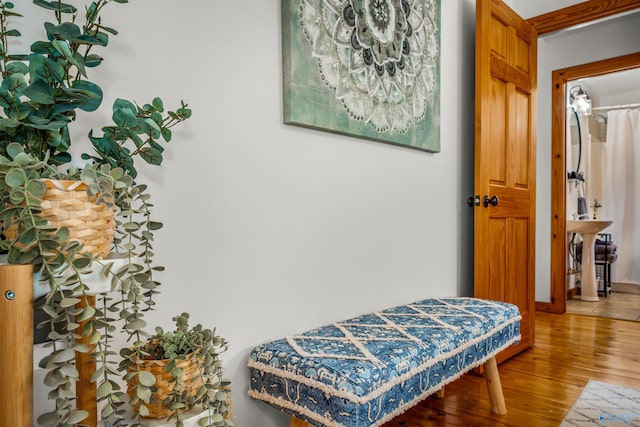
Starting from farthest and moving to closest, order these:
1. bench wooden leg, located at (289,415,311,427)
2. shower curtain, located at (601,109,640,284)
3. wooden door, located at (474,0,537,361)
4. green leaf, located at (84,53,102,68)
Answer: shower curtain, located at (601,109,640,284), wooden door, located at (474,0,537,361), bench wooden leg, located at (289,415,311,427), green leaf, located at (84,53,102,68)

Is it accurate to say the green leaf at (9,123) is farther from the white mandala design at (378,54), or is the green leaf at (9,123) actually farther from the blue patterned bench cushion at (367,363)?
the white mandala design at (378,54)

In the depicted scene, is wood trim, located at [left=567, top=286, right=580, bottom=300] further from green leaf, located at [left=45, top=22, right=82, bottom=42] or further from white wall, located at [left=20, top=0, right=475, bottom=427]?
green leaf, located at [left=45, top=22, right=82, bottom=42]

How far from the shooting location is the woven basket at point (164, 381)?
0.78 meters

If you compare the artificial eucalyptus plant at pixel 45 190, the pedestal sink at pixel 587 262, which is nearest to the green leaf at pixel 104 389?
the artificial eucalyptus plant at pixel 45 190

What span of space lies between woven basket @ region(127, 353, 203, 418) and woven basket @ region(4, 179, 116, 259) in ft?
0.85

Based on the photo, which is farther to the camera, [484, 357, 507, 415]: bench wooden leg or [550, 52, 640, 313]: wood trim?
[550, 52, 640, 313]: wood trim

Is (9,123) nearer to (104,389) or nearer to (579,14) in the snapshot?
(104,389)

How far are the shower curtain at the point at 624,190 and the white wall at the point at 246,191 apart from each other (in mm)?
4688

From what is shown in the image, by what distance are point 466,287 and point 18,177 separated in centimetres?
246

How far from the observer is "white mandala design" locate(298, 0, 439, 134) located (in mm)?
1567

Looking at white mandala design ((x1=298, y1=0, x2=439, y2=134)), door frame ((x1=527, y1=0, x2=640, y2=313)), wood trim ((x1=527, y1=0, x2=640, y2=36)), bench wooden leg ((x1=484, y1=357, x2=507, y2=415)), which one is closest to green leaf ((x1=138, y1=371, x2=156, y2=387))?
white mandala design ((x1=298, y1=0, x2=439, y2=134))

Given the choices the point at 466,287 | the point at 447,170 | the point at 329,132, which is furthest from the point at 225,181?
the point at 466,287

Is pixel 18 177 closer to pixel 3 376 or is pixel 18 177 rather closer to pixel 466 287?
pixel 3 376

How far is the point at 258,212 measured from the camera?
1383 millimetres
